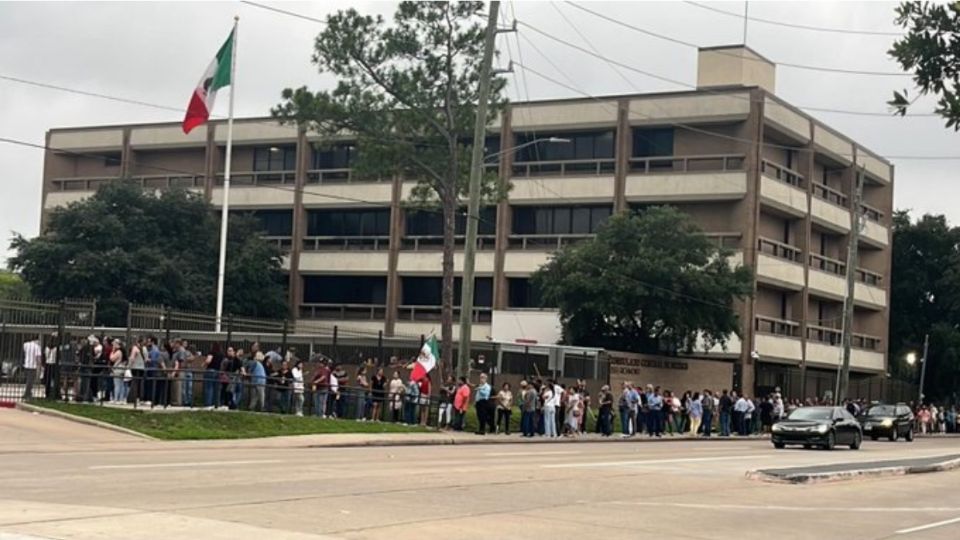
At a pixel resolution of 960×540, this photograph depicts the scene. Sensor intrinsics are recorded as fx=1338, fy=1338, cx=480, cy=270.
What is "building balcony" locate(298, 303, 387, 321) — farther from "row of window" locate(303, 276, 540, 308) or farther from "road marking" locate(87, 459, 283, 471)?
"road marking" locate(87, 459, 283, 471)

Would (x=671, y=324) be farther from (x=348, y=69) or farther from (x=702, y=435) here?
(x=348, y=69)

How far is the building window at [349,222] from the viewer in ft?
233

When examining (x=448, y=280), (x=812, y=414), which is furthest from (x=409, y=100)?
(x=812, y=414)

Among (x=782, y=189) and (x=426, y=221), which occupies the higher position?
(x=782, y=189)

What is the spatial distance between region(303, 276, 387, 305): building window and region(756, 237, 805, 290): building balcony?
19.8 m

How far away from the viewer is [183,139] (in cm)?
7494

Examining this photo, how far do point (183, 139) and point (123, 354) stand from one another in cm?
4365

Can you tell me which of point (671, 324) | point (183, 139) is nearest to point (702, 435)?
point (671, 324)

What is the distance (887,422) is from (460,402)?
23.3 meters

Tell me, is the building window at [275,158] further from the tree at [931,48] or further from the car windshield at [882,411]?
the tree at [931,48]

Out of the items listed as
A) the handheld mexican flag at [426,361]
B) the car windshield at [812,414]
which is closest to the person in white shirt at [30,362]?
the handheld mexican flag at [426,361]

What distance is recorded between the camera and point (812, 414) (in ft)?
124

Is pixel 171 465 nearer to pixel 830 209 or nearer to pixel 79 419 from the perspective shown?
pixel 79 419

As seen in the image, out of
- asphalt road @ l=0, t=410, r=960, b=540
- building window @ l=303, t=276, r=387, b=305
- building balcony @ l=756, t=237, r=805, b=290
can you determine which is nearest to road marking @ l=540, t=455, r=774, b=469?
asphalt road @ l=0, t=410, r=960, b=540
